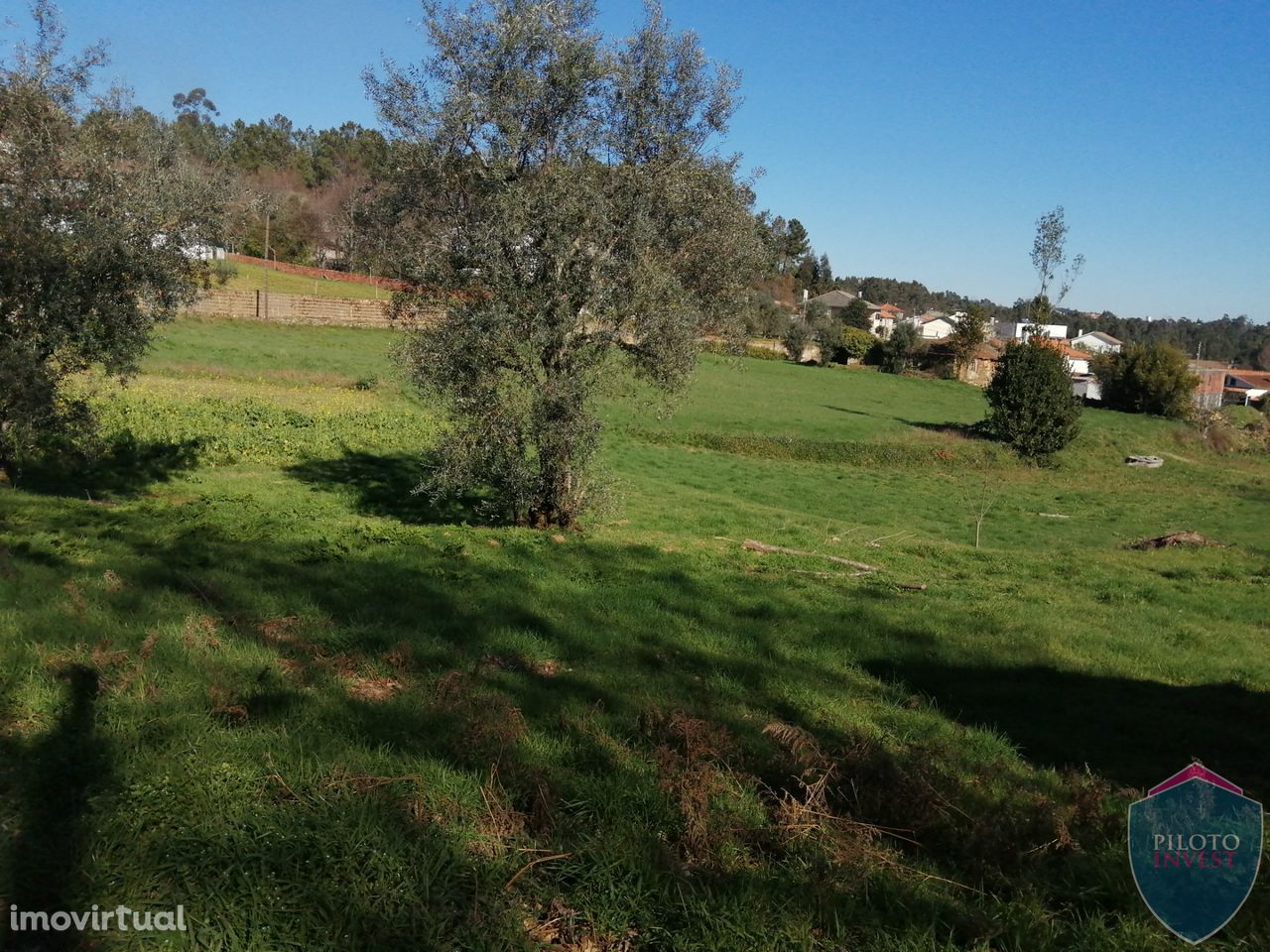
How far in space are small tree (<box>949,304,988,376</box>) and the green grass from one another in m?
56.9

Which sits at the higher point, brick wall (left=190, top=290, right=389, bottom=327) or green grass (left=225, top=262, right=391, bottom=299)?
green grass (left=225, top=262, right=391, bottom=299)

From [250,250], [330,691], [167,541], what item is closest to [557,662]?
[330,691]

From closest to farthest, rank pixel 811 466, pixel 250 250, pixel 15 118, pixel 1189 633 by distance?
pixel 1189 633 → pixel 15 118 → pixel 811 466 → pixel 250 250

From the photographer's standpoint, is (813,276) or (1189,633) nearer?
(1189,633)

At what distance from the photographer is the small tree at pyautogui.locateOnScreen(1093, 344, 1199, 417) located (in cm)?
6712

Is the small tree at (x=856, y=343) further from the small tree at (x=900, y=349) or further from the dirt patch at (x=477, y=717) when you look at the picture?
the dirt patch at (x=477, y=717)

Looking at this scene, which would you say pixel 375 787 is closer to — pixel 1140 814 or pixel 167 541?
pixel 1140 814

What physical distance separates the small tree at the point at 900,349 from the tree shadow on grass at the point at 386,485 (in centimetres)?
7562

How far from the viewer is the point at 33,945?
3.62 metres

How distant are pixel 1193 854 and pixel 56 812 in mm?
5545

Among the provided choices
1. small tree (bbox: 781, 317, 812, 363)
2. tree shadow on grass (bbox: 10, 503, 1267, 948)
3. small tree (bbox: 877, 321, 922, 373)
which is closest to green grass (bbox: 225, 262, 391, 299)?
small tree (bbox: 781, 317, 812, 363)

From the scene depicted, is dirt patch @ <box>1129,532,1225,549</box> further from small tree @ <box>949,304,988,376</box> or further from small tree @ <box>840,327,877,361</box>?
small tree @ <box>840,327,877,361</box>

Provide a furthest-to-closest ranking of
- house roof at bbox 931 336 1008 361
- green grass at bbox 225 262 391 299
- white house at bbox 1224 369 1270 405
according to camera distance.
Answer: white house at bbox 1224 369 1270 405 → house roof at bbox 931 336 1008 361 → green grass at bbox 225 262 391 299

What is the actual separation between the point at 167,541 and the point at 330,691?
19.1 feet
